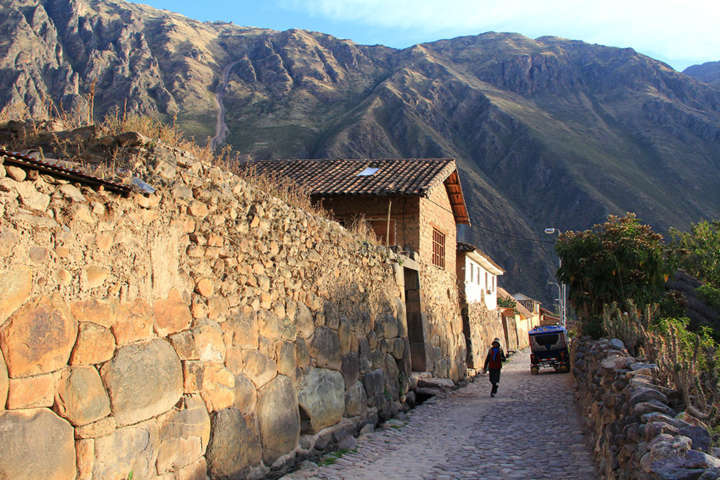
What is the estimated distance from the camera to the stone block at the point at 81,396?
146 inches

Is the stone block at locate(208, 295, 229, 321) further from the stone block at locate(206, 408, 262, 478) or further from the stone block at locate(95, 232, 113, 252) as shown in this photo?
the stone block at locate(95, 232, 113, 252)

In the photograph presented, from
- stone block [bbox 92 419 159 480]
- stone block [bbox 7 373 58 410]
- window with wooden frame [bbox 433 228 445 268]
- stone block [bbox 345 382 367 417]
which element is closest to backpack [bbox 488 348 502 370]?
window with wooden frame [bbox 433 228 445 268]

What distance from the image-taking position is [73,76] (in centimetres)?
7119

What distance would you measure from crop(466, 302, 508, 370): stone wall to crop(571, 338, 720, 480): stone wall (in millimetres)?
14106

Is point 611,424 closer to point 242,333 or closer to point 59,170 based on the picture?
point 242,333

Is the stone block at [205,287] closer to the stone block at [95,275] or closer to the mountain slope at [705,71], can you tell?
the stone block at [95,275]

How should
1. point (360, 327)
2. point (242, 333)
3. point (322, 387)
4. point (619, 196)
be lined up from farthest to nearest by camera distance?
1. point (619, 196)
2. point (360, 327)
3. point (322, 387)
4. point (242, 333)

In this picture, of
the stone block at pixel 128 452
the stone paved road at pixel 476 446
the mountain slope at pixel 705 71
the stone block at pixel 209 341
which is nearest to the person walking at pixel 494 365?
the stone paved road at pixel 476 446

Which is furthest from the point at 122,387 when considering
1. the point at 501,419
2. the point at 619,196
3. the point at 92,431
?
the point at 619,196

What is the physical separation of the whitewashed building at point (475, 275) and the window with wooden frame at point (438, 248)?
365 centimetres

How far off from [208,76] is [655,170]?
222 feet

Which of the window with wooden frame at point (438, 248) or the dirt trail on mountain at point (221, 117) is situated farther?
the dirt trail on mountain at point (221, 117)

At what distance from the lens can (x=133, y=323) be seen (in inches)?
171

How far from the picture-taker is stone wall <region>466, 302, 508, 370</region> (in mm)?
21641
